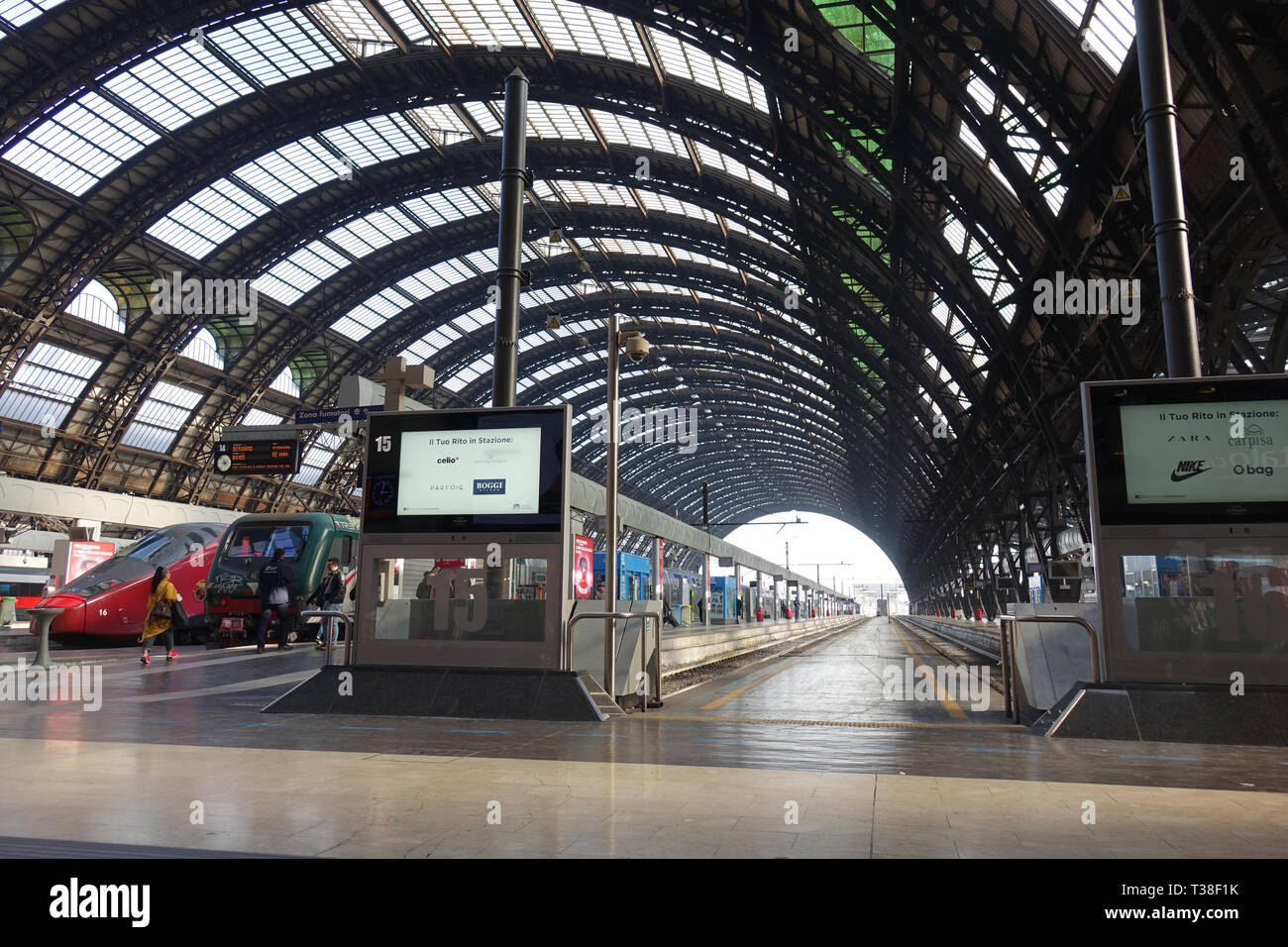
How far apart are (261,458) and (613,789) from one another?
1076 inches

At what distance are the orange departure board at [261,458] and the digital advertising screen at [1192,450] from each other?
26390 millimetres

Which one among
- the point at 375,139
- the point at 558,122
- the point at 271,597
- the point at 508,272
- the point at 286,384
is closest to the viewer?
the point at 508,272

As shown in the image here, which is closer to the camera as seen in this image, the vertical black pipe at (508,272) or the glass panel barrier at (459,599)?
the glass panel barrier at (459,599)

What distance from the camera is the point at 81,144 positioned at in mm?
31984

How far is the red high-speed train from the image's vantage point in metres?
17.3

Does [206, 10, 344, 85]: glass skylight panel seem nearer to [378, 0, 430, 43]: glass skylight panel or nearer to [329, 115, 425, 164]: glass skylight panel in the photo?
[329, 115, 425, 164]: glass skylight panel

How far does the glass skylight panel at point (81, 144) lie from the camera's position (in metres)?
30.8

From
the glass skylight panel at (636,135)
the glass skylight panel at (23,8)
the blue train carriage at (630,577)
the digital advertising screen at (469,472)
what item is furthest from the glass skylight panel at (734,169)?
the digital advertising screen at (469,472)

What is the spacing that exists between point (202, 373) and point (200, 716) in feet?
139

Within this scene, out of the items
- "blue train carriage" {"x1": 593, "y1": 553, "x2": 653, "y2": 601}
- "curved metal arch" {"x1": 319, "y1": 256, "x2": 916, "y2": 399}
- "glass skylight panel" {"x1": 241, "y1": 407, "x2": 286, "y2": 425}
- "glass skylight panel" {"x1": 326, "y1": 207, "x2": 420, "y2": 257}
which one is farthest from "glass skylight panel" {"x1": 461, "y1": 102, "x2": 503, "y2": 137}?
"glass skylight panel" {"x1": 241, "y1": 407, "x2": 286, "y2": 425}

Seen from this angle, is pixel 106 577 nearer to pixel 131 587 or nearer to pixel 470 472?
pixel 131 587

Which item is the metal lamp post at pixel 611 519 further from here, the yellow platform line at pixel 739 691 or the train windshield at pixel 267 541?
the train windshield at pixel 267 541

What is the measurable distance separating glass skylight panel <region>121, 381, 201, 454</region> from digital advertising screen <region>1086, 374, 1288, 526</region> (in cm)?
4652

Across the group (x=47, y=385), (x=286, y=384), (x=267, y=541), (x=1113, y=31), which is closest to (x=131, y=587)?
(x=267, y=541)
